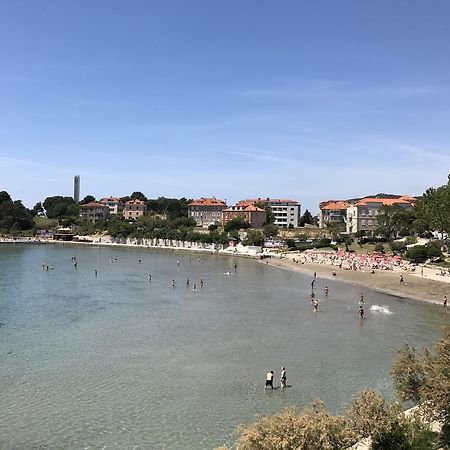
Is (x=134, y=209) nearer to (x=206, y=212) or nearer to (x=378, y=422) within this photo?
(x=206, y=212)

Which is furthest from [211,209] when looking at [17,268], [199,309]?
[199,309]

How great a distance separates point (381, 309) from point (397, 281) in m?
18.8

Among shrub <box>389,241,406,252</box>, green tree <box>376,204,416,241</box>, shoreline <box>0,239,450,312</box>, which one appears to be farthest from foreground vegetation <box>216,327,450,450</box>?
green tree <box>376,204,416,241</box>

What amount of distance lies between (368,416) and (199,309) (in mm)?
32917

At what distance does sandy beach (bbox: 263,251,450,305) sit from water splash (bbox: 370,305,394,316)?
237 inches

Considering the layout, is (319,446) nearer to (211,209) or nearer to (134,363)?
(134,363)

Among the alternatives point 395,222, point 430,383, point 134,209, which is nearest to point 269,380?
point 430,383

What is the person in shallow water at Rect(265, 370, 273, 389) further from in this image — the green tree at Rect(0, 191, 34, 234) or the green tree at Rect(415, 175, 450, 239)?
the green tree at Rect(0, 191, 34, 234)

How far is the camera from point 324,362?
1141 inches

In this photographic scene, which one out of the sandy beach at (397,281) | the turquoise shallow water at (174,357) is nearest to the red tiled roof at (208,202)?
the sandy beach at (397,281)

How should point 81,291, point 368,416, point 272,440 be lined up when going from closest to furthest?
point 272,440
point 368,416
point 81,291

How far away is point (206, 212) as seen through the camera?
605 feet

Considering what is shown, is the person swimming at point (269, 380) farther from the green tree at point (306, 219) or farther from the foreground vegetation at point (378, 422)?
the green tree at point (306, 219)

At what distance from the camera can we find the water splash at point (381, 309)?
44.9m
